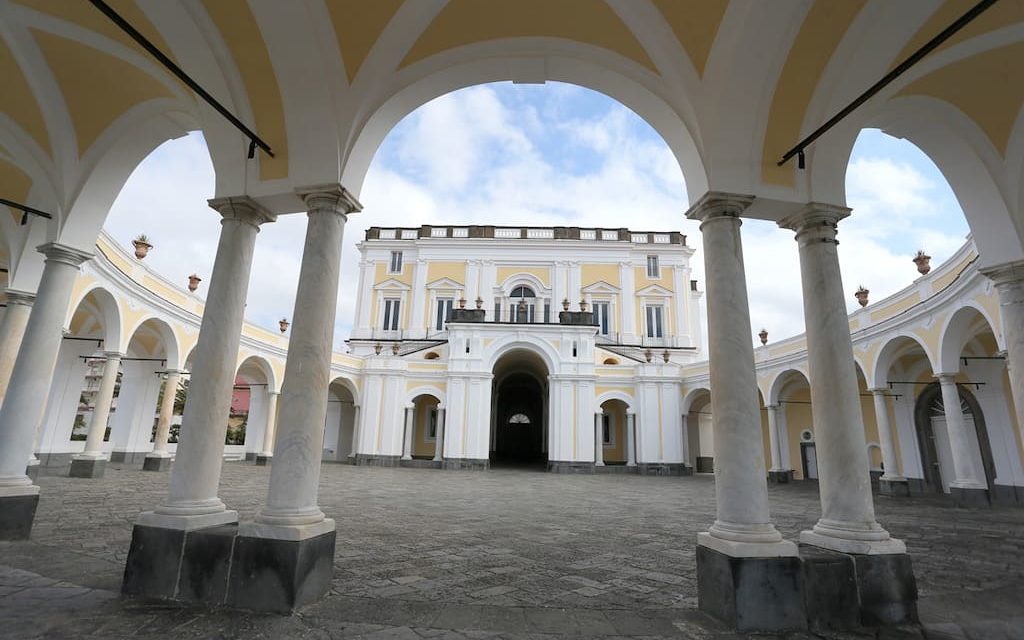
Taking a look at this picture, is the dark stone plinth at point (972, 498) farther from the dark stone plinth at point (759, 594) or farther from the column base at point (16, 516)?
the column base at point (16, 516)

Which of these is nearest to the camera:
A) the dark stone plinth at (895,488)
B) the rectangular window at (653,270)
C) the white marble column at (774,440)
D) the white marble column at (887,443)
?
the dark stone plinth at (895,488)

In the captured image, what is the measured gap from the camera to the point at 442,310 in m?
→ 34.2

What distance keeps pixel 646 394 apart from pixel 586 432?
136 inches

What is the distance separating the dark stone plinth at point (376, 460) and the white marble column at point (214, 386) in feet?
64.4

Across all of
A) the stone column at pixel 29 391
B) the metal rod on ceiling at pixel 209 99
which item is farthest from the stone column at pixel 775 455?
the stone column at pixel 29 391

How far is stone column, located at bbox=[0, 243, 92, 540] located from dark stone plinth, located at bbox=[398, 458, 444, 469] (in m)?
17.8

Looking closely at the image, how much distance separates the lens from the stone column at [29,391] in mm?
5906

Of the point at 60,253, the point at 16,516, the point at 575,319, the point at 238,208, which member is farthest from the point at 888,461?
the point at 60,253

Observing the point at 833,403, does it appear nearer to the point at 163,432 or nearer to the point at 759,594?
the point at 759,594

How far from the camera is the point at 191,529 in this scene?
4.29 metres

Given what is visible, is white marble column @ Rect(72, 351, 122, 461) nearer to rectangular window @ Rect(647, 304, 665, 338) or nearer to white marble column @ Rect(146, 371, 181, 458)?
white marble column @ Rect(146, 371, 181, 458)

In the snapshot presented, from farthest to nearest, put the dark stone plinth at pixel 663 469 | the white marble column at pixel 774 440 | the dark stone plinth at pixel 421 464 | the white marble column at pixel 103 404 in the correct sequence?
the dark stone plinth at pixel 421 464, the dark stone plinth at pixel 663 469, the white marble column at pixel 774 440, the white marble column at pixel 103 404

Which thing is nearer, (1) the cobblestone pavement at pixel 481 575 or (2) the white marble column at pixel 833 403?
(1) the cobblestone pavement at pixel 481 575

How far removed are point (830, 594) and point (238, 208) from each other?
20.5 feet
